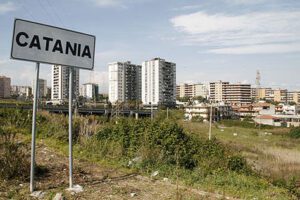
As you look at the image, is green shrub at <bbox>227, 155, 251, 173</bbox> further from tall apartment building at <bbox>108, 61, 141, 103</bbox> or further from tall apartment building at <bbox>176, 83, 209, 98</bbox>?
tall apartment building at <bbox>176, 83, 209, 98</bbox>

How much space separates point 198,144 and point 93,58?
4.83 meters

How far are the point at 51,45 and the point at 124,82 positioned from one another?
103850 millimetres

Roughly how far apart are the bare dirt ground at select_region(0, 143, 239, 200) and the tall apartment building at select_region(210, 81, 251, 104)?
145m

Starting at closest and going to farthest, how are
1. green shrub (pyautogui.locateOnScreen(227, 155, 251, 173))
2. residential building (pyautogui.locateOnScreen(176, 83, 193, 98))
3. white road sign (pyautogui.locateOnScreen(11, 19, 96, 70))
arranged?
white road sign (pyautogui.locateOnScreen(11, 19, 96, 70)), green shrub (pyautogui.locateOnScreen(227, 155, 251, 173)), residential building (pyautogui.locateOnScreen(176, 83, 193, 98))

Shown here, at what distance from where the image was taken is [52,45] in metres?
4.39

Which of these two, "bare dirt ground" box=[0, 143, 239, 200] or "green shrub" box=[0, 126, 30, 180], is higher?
"green shrub" box=[0, 126, 30, 180]

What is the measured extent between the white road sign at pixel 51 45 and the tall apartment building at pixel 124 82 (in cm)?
9887

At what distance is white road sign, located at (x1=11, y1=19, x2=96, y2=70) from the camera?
414 cm

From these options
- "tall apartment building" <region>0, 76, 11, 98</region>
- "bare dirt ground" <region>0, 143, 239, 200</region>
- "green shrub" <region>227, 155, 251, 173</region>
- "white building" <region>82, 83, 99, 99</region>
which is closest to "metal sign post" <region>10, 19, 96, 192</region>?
"bare dirt ground" <region>0, 143, 239, 200</region>

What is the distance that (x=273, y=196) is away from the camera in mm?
4922

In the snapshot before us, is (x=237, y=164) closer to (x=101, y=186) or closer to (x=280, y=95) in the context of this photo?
(x=101, y=186)

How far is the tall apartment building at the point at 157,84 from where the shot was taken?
4195 inches

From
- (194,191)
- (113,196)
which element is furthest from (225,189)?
(113,196)

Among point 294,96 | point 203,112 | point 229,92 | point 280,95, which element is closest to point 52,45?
point 203,112
